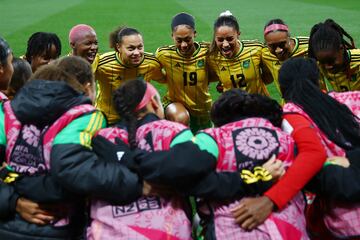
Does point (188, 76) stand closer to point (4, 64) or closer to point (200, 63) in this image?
point (200, 63)

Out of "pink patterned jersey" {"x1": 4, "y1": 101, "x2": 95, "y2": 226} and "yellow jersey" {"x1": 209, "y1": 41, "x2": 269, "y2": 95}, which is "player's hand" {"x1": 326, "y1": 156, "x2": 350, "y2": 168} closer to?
"pink patterned jersey" {"x1": 4, "y1": 101, "x2": 95, "y2": 226}

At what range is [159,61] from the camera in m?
6.05

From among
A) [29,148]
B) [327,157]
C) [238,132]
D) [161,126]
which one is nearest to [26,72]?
[29,148]

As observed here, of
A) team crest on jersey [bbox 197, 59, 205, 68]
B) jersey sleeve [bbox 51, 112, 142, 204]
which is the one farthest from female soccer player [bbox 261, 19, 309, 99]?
jersey sleeve [bbox 51, 112, 142, 204]

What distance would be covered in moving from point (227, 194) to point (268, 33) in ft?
10.2

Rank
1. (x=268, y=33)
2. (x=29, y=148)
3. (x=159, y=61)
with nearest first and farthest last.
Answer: (x=29, y=148) → (x=268, y=33) → (x=159, y=61)

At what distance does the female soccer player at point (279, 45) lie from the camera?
5.35 m

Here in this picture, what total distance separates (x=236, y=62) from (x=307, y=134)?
3.09 metres

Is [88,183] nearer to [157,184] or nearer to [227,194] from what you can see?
[157,184]

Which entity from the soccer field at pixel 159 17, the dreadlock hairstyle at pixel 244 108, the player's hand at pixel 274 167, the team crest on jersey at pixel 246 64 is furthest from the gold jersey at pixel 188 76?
the soccer field at pixel 159 17

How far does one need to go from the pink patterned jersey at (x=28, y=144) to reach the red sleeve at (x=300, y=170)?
1.07 m

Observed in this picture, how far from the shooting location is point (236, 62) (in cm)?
580

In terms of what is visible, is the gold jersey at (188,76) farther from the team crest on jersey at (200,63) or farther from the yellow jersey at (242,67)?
the yellow jersey at (242,67)

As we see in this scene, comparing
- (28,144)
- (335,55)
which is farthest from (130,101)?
(335,55)
